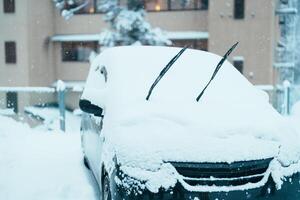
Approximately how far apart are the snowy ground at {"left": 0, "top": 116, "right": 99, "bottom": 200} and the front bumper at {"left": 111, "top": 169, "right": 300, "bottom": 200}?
5.42ft

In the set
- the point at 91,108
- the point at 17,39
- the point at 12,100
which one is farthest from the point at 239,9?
the point at 91,108

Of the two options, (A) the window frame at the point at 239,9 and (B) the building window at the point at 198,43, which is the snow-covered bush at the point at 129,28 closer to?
(B) the building window at the point at 198,43

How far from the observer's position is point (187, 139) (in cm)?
395

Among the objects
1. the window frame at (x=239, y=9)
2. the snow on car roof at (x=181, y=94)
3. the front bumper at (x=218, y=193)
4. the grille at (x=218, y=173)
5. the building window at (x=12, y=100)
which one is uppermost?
the window frame at (x=239, y=9)

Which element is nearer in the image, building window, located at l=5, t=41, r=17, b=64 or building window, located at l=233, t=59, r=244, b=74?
building window, located at l=233, t=59, r=244, b=74

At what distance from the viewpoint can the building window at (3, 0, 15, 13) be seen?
23948mm

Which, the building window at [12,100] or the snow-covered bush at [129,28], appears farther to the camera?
the snow-covered bush at [129,28]

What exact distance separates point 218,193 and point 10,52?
2202 cm

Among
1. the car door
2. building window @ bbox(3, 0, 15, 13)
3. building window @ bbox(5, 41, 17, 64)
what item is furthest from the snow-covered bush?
the car door

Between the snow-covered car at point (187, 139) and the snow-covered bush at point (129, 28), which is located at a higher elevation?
the snow-covered bush at point (129, 28)

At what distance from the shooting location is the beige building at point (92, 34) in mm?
22484

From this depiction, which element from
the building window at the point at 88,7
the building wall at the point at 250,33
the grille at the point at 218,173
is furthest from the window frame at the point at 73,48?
the grille at the point at 218,173

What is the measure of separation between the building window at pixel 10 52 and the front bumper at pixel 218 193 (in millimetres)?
21314

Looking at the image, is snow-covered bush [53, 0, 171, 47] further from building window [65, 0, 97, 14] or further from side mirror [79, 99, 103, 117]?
side mirror [79, 99, 103, 117]
